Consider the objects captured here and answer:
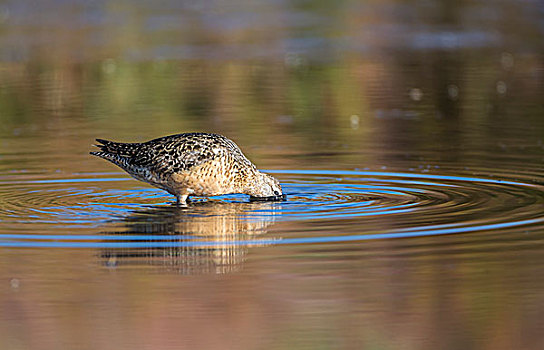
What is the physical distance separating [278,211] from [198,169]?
959 millimetres

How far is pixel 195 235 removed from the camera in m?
8.60

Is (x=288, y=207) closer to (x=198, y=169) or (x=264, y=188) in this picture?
(x=264, y=188)

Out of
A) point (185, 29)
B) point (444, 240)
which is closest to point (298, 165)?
point (444, 240)

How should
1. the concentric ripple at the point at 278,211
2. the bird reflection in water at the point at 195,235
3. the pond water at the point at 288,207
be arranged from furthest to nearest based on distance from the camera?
the concentric ripple at the point at 278,211 < the bird reflection in water at the point at 195,235 < the pond water at the point at 288,207

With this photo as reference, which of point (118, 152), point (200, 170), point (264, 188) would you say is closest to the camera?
point (200, 170)

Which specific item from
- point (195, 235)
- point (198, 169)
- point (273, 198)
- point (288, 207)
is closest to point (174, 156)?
point (198, 169)

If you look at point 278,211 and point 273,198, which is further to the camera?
point 273,198

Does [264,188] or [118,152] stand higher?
[118,152]

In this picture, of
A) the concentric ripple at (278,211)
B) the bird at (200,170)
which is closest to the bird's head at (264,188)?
the bird at (200,170)

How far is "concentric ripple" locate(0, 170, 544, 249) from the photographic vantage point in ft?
28.1

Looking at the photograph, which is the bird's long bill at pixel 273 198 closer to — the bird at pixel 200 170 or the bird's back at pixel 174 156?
the bird at pixel 200 170

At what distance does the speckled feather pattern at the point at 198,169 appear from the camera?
33.6ft

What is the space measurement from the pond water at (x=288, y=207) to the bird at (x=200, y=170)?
17 centimetres

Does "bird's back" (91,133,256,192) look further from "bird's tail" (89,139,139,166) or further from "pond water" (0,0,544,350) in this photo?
"pond water" (0,0,544,350)
